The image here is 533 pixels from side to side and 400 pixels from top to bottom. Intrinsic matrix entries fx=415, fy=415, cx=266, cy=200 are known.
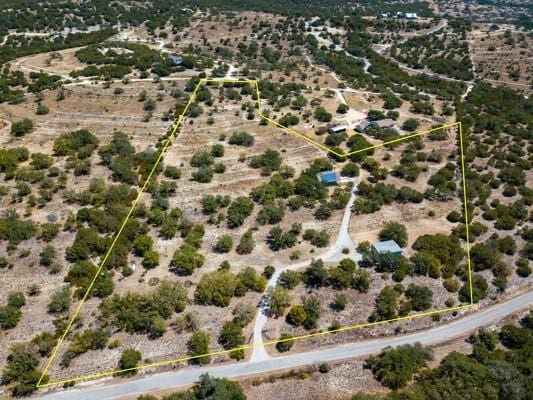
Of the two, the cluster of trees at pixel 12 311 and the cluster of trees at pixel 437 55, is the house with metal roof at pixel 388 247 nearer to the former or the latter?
the cluster of trees at pixel 12 311

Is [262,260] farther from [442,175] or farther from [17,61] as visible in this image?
[17,61]

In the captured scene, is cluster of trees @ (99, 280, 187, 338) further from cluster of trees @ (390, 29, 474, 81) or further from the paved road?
cluster of trees @ (390, 29, 474, 81)

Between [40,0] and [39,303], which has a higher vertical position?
[40,0]

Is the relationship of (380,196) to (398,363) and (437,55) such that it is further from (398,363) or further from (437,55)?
(437,55)

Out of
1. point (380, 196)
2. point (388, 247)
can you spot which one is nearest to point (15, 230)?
point (388, 247)

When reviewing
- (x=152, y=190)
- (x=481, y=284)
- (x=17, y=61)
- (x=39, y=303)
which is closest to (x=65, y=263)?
(x=39, y=303)

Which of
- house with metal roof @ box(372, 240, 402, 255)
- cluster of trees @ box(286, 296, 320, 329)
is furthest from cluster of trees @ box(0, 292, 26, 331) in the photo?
house with metal roof @ box(372, 240, 402, 255)
